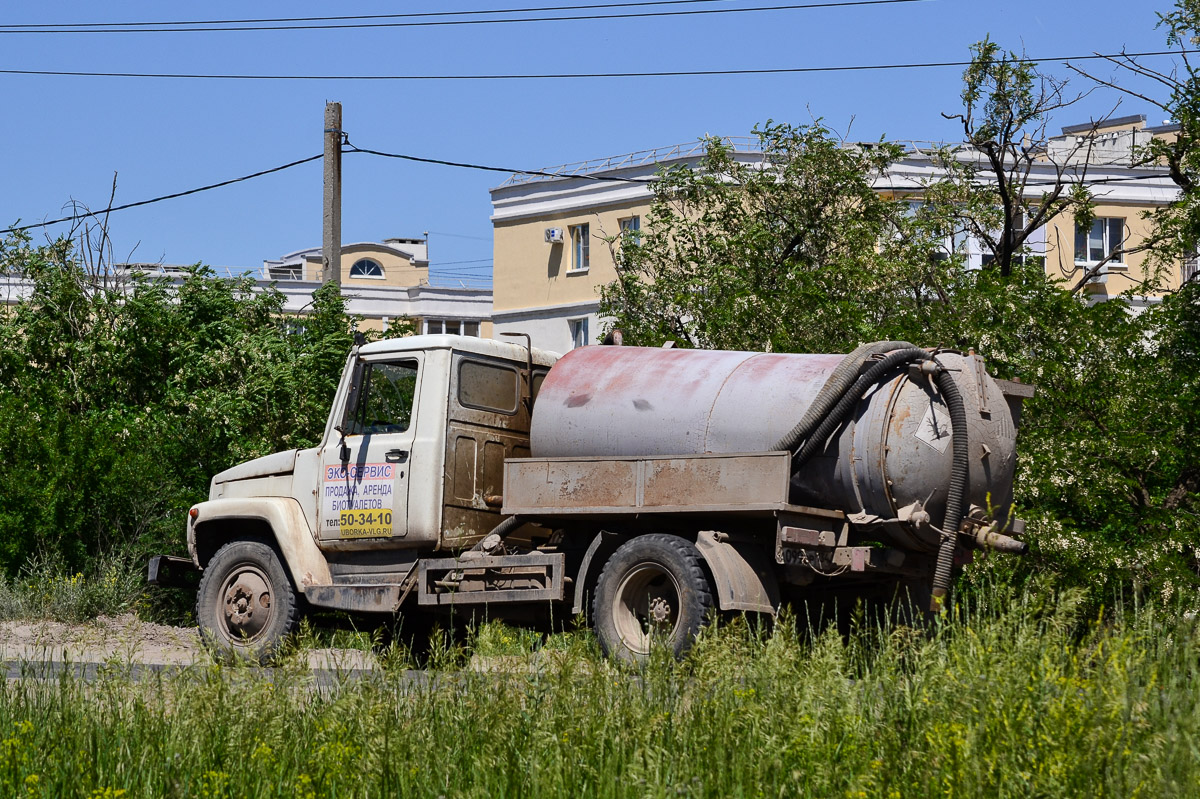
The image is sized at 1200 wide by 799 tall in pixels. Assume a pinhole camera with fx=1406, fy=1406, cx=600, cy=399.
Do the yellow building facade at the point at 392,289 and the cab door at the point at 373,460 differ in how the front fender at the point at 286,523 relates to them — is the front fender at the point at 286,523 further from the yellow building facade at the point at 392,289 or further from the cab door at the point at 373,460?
the yellow building facade at the point at 392,289

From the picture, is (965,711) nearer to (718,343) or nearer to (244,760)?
(244,760)

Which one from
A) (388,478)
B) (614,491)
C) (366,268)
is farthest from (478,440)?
(366,268)

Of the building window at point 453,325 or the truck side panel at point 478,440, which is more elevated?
the building window at point 453,325

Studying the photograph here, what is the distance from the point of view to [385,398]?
1104cm

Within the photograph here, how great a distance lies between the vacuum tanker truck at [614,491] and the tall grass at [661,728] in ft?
9.01

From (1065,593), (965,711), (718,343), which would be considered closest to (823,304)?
(718,343)

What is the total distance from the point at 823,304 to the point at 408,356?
587 cm

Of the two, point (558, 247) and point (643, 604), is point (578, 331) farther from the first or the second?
point (643, 604)

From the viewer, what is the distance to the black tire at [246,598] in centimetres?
1103

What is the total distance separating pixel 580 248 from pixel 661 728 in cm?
4555

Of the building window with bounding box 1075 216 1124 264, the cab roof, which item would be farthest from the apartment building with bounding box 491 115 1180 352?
the cab roof

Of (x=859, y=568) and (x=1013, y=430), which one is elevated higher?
(x=1013, y=430)

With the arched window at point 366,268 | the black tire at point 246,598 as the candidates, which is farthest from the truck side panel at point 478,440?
the arched window at point 366,268

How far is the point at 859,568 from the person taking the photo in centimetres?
888
